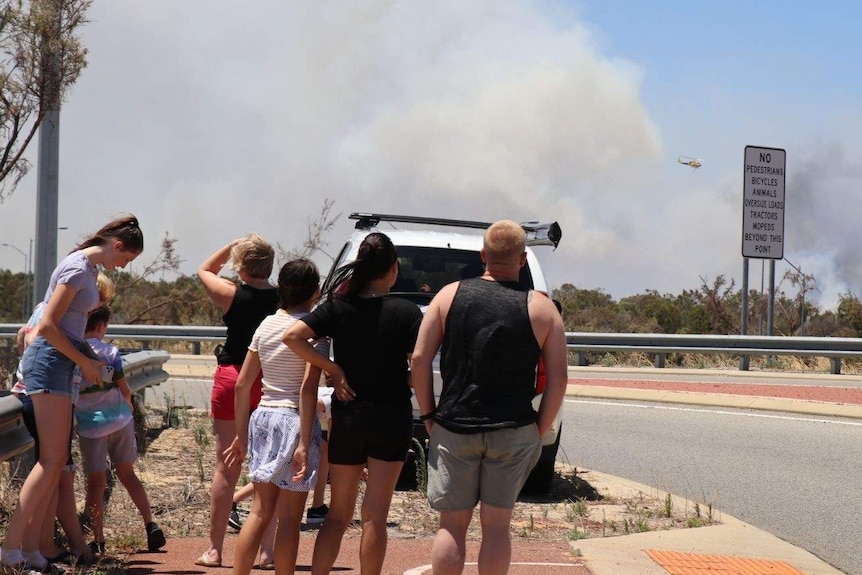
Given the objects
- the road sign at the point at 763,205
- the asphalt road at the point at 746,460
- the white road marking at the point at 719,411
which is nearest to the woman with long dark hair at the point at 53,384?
the asphalt road at the point at 746,460

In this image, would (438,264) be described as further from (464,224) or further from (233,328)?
(233,328)

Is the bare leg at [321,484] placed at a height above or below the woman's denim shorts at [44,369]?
below

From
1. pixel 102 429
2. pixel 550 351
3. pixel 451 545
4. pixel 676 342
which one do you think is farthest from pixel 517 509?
pixel 676 342

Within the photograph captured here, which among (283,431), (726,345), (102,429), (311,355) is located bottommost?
(102,429)

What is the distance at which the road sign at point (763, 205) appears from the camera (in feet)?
75.6

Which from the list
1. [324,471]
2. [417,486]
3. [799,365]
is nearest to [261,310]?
[324,471]

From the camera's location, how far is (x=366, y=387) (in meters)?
5.77

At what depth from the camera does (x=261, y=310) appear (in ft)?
22.8

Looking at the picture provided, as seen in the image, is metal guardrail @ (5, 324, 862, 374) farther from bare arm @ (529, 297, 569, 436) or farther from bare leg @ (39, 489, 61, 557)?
bare arm @ (529, 297, 569, 436)

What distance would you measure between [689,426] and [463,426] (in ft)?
31.4

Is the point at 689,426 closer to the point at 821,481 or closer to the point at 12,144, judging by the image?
the point at 821,481

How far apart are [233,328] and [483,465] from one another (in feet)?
6.30

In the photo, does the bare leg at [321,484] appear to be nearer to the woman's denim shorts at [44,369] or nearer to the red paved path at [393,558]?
the red paved path at [393,558]

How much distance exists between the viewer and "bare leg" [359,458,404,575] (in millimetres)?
5789
